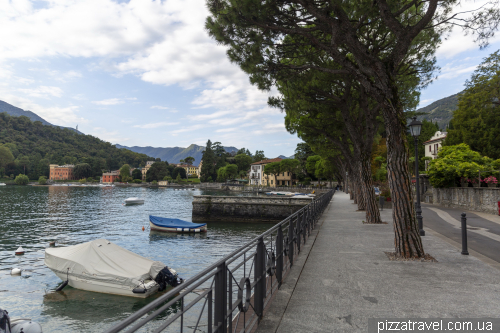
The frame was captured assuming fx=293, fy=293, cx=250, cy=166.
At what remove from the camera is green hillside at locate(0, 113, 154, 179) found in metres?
136

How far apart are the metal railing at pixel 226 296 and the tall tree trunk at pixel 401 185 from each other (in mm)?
2822

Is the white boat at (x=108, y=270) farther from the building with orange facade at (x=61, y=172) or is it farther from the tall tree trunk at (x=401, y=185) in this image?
the building with orange facade at (x=61, y=172)

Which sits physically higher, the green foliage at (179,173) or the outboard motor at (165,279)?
the green foliage at (179,173)

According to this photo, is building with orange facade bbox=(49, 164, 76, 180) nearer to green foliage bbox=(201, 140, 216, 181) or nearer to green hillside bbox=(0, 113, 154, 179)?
green hillside bbox=(0, 113, 154, 179)

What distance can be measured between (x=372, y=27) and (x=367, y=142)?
5.88 m

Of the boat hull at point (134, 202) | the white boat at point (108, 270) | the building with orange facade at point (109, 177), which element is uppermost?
the building with orange facade at point (109, 177)

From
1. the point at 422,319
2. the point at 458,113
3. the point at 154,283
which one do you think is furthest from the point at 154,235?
the point at 458,113

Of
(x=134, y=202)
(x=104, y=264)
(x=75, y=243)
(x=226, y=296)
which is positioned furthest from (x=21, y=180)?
(x=226, y=296)

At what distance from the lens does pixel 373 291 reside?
5051 mm

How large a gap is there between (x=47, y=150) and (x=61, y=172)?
1813 cm

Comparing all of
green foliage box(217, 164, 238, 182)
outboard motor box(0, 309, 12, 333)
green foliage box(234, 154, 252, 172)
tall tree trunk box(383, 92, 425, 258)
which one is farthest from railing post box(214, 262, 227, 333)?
green foliage box(234, 154, 252, 172)

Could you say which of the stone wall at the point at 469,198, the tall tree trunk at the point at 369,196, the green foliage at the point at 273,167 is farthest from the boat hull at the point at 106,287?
the green foliage at the point at 273,167

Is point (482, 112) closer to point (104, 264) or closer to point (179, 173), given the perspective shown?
point (104, 264)

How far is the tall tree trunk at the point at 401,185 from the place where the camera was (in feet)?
23.4
